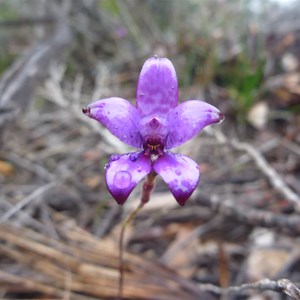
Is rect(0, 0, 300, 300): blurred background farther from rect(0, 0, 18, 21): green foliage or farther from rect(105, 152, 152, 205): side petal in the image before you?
rect(0, 0, 18, 21): green foliage

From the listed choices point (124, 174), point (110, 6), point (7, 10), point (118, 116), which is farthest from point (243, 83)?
point (7, 10)

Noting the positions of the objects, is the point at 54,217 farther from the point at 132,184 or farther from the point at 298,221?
the point at 132,184

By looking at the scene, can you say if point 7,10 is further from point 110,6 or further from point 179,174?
point 179,174

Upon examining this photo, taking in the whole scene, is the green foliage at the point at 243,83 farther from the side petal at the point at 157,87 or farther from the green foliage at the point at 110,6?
the side petal at the point at 157,87

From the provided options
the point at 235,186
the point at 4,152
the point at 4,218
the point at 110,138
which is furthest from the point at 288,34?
the point at 4,218

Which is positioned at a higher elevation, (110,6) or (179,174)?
(110,6)

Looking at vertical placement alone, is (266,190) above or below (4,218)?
above

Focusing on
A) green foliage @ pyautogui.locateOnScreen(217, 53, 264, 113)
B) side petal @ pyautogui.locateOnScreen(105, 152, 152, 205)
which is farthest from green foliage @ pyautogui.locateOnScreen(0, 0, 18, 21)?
side petal @ pyautogui.locateOnScreen(105, 152, 152, 205)
